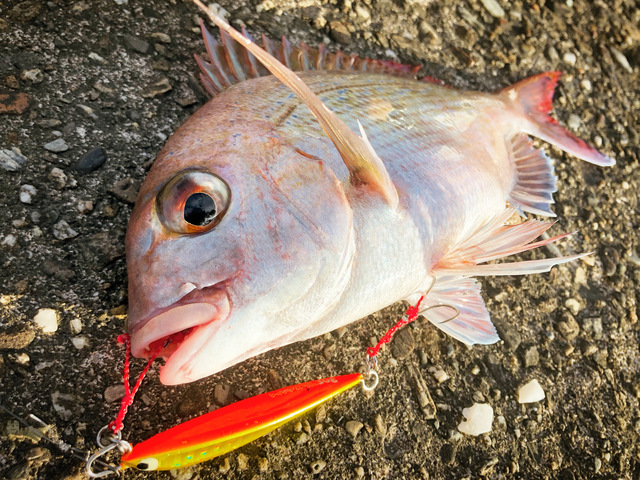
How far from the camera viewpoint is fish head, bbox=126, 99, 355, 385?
1221 mm

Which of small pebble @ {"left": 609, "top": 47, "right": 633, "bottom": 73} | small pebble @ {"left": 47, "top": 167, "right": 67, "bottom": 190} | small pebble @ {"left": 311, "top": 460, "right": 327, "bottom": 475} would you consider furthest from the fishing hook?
small pebble @ {"left": 609, "top": 47, "right": 633, "bottom": 73}

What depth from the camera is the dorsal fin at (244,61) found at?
79.0 inches

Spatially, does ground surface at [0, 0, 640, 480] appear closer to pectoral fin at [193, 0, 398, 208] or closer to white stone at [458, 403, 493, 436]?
white stone at [458, 403, 493, 436]

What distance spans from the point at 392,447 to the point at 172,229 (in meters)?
1.24

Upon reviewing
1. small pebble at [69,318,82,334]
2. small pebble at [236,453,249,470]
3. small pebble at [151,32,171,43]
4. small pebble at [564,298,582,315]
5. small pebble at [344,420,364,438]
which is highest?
small pebble at [151,32,171,43]

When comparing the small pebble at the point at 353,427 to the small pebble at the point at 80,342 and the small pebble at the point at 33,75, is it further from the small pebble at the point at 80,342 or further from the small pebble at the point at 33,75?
the small pebble at the point at 33,75

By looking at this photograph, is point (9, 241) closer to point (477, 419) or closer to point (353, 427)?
point (353, 427)

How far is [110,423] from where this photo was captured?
1549 millimetres

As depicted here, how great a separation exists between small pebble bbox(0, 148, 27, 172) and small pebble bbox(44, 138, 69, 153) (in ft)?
0.32

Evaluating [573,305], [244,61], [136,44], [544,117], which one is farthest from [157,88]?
[573,305]

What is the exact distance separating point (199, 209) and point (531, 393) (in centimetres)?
176

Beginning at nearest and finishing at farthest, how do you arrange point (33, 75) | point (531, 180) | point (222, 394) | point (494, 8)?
point (222, 394)
point (33, 75)
point (531, 180)
point (494, 8)

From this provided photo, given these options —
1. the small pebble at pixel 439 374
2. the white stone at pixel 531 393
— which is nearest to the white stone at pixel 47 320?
the small pebble at pixel 439 374

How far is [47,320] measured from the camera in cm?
167
